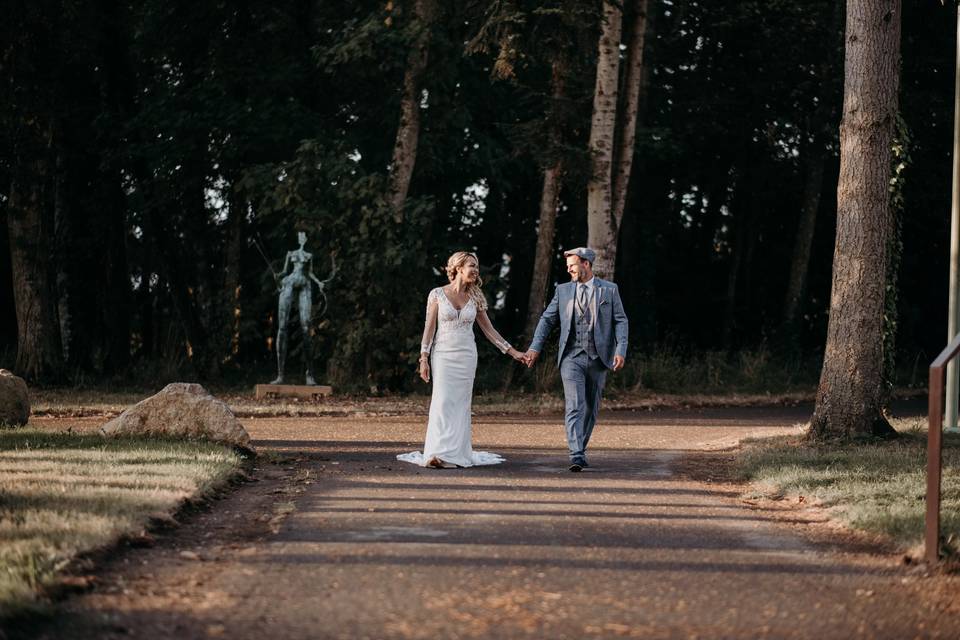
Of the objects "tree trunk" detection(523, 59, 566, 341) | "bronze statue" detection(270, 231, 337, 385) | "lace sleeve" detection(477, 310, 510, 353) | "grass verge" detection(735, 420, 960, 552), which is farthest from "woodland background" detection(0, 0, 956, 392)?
"lace sleeve" detection(477, 310, 510, 353)

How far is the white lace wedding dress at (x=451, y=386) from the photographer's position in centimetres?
1338

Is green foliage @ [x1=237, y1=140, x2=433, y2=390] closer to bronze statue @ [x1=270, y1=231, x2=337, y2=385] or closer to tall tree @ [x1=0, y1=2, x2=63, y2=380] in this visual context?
bronze statue @ [x1=270, y1=231, x2=337, y2=385]

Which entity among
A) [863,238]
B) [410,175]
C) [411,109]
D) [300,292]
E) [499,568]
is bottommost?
[499,568]

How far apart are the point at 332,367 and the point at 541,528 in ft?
52.8

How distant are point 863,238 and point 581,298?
13.4 feet

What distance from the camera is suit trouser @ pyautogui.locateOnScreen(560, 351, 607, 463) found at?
512 inches

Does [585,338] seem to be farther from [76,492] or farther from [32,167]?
[32,167]

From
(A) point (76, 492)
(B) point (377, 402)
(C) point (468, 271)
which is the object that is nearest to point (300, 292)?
(B) point (377, 402)

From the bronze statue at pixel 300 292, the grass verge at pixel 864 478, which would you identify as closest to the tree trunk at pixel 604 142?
the bronze statue at pixel 300 292

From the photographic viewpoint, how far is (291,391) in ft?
77.2

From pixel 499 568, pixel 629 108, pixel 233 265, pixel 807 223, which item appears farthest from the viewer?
pixel 807 223

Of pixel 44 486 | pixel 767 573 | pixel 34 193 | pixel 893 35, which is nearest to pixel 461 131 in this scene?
pixel 34 193

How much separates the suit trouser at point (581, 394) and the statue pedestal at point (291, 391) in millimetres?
10780

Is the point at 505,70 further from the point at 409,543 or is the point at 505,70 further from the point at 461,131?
the point at 409,543
